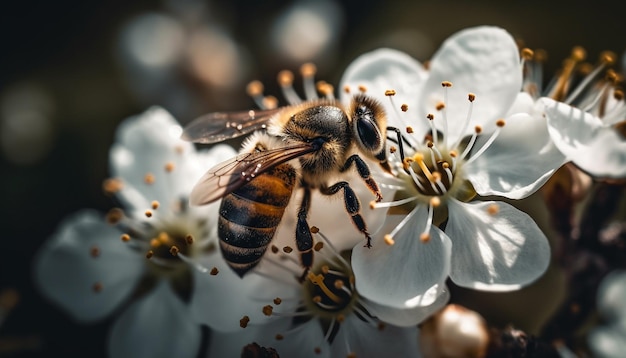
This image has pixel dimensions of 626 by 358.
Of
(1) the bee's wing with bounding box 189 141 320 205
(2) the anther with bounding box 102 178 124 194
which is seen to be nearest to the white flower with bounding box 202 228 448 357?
(1) the bee's wing with bounding box 189 141 320 205

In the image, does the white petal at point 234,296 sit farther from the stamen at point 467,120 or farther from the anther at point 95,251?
the stamen at point 467,120

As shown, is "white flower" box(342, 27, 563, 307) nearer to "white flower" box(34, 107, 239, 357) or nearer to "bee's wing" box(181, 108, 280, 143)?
"bee's wing" box(181, 108, 280, 143)

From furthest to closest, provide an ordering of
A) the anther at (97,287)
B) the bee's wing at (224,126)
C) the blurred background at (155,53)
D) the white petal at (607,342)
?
the blurred background at (155,53) → the anther at (97,287) → the white petal at (607,342) → the bee's wing at (224,126)

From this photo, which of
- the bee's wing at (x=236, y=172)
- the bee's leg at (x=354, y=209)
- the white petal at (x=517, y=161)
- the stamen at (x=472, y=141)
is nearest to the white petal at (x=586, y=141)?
the white petal at (x=517, y=161)

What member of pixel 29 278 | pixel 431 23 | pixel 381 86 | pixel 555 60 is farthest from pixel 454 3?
pixel 29 278

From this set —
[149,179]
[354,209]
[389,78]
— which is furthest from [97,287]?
[389,78]

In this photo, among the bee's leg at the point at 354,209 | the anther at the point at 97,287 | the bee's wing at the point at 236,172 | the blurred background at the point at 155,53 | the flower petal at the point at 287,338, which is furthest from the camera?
the blurred background at the point at 155,53

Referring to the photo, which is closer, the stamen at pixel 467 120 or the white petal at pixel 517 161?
the white petal at pixel 517 161
